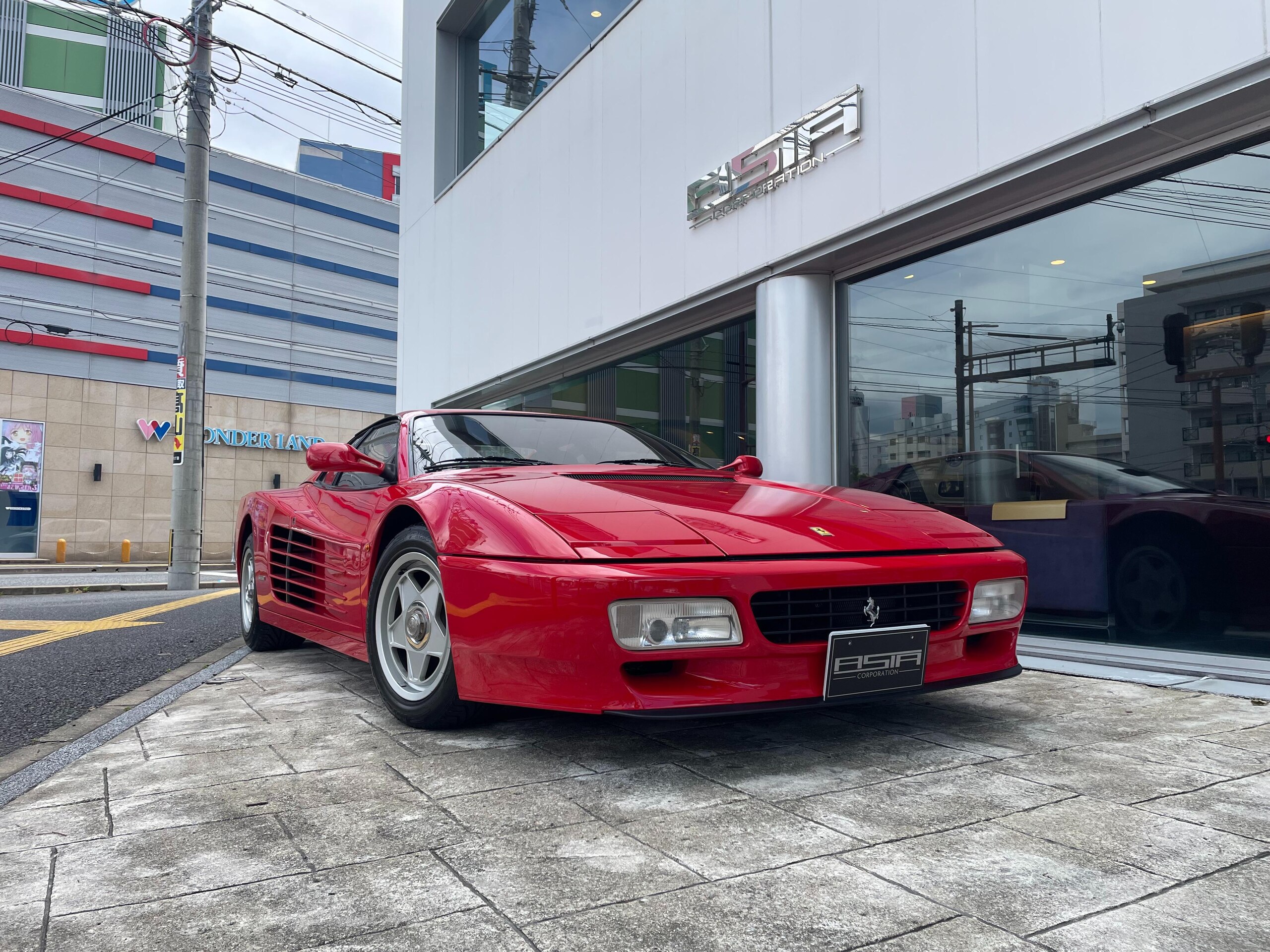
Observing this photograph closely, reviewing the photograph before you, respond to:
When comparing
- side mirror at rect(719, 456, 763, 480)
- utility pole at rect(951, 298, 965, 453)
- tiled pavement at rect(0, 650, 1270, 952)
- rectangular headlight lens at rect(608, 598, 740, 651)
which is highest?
utility pole at rect(951, 298, 965, 453)

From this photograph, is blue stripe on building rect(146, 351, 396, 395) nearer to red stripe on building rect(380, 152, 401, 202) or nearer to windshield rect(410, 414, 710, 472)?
red stripe on building rect(380, 152, 401, 202)

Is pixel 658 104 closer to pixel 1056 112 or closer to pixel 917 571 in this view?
pixel 1056 112

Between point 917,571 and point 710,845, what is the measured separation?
995 mm

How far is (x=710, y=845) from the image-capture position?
165cm

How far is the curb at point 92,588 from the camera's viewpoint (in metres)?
11.5

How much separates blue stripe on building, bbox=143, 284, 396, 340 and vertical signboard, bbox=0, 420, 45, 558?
532 cm

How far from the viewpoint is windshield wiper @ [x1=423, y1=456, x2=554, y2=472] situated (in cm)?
314

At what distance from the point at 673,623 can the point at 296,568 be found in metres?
2.34

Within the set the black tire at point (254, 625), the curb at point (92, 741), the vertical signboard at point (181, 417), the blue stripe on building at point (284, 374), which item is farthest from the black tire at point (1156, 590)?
the blue stripe on building at point (284, 374)

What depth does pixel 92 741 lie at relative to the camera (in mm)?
2631

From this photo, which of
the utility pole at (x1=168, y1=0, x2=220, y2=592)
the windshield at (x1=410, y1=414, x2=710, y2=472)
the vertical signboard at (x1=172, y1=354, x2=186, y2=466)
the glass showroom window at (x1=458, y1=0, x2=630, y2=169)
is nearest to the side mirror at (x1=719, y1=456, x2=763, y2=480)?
the windshield at (x1=410, y1=414, x2=710, y2=472)

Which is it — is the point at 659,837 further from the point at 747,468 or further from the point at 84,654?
the point at 84,654

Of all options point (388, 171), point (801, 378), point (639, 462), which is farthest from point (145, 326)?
point (639, 462)

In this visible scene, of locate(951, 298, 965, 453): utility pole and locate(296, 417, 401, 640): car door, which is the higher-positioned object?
locate(951, 298, 965, 453): utility pole
